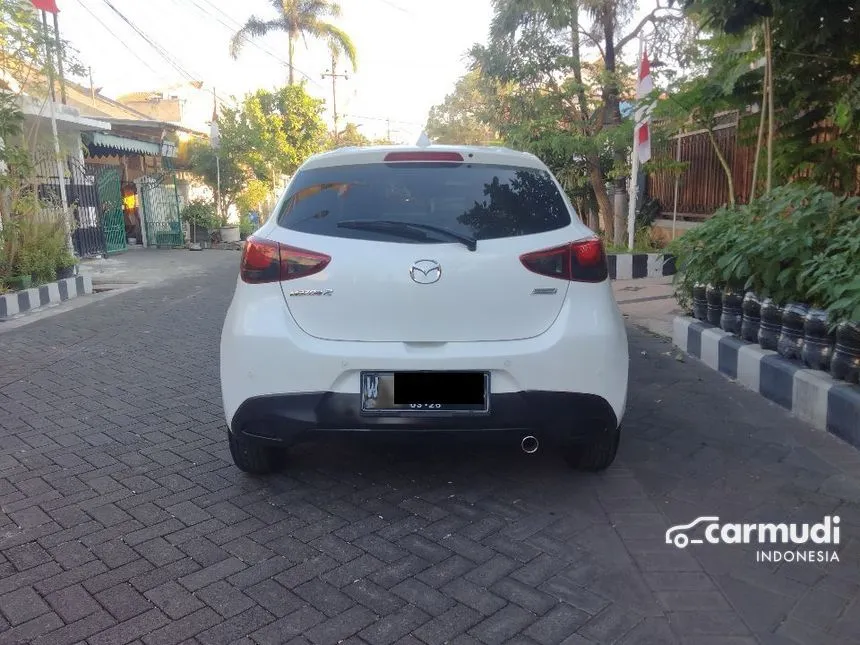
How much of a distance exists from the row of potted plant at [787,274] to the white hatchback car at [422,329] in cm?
160

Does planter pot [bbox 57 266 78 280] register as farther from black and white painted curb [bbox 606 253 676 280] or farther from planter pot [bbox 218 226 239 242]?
A: planter pot [bbox 218 226 239 242]

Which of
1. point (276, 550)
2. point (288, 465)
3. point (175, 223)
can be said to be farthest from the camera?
point (175, 223)

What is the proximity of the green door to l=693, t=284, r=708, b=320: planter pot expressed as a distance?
1449 cm

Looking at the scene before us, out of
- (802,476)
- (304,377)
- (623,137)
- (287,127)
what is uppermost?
(287,127)

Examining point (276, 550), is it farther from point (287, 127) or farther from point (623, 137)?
point (287, 127)

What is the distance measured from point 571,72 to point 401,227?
11155 mm

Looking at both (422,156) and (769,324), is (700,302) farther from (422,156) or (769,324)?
(422,156)

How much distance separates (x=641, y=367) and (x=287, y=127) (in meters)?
22.7

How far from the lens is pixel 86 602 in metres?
2.50

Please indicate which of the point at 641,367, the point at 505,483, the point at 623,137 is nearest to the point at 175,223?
the point at 623,137

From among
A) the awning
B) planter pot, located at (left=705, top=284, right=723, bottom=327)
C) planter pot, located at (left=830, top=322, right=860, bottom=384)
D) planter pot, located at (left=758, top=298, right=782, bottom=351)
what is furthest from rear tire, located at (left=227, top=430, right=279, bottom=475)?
the awning

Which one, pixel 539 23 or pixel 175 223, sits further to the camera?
pixel 175 223

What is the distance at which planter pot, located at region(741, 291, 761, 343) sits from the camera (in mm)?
5080

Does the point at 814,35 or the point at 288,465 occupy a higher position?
the point at 814,35
